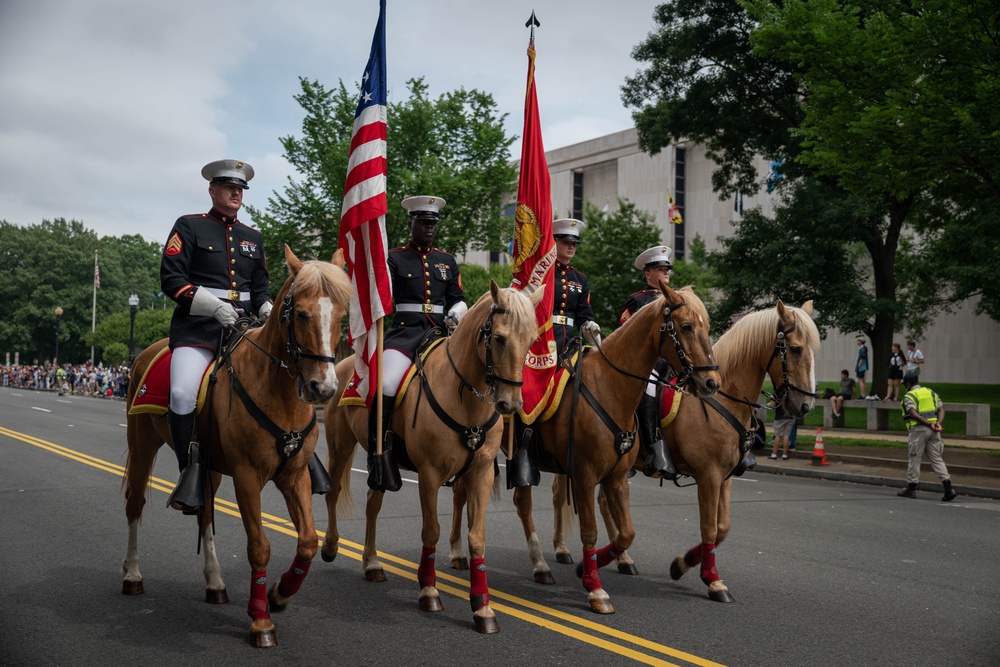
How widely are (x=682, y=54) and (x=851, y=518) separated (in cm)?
2030

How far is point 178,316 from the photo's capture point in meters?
6.36

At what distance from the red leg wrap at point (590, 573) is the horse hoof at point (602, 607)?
0.12 meters

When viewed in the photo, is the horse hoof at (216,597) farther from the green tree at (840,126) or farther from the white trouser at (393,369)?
the green tree at (840,126)

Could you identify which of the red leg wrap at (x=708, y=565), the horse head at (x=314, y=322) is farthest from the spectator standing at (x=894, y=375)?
the horse head at (x=314, y=322)

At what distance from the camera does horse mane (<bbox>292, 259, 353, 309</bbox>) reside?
17.7ft

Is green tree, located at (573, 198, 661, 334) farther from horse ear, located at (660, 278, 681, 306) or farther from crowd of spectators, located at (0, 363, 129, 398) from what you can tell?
horse ear, located at (660, 278, 681, 306)

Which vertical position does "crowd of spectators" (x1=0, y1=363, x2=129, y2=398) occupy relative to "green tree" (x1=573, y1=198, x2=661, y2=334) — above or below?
below

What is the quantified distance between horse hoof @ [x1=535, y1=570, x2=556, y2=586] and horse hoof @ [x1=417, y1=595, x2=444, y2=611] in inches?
49.4

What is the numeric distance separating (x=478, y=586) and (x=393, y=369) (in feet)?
6.40

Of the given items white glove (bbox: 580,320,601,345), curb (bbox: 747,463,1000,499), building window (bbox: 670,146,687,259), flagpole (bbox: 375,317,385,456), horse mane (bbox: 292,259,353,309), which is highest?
building window (bbox: 670,146,687,259)

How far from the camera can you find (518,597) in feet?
22.4

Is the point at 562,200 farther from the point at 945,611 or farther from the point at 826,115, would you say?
the point at 945,611

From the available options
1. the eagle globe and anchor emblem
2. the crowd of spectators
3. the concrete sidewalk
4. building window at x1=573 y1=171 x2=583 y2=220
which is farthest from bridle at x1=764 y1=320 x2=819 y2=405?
building window at x1=573 y1=171 x2=583 y2=220

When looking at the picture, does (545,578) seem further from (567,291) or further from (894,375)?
(894,375)
